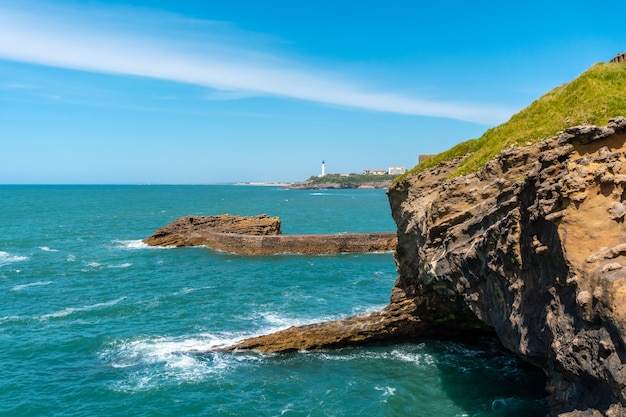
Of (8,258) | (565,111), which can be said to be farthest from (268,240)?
(565,111)

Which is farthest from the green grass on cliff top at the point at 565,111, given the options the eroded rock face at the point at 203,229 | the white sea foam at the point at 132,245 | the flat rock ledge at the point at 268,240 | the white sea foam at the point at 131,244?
the white sea foam at the point at 131,244

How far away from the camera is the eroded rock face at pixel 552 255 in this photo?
1269cm

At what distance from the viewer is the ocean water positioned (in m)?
22.5

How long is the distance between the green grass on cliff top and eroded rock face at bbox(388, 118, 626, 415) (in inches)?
64.3

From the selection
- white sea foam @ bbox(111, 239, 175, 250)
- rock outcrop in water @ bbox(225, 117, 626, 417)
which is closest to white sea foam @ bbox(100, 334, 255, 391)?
rock outcrop in water @ bbox(225, 117, 626, 417)

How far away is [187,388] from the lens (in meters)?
24.2

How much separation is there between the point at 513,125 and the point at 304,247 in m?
44.3

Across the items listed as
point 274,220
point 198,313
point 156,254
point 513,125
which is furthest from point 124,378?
point 274,220

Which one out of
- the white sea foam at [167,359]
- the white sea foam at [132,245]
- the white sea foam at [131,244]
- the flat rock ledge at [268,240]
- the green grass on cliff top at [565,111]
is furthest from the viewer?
the white sea foam at [131,244]

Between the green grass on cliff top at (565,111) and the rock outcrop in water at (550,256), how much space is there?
5.21 feet

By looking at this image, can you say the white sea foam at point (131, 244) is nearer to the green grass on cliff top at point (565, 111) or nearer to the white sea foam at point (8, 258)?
the white sea foam at point (8, 258)

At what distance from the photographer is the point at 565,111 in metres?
21.8

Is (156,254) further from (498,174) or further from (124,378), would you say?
(498,174)

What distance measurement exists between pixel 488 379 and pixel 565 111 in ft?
42.9
